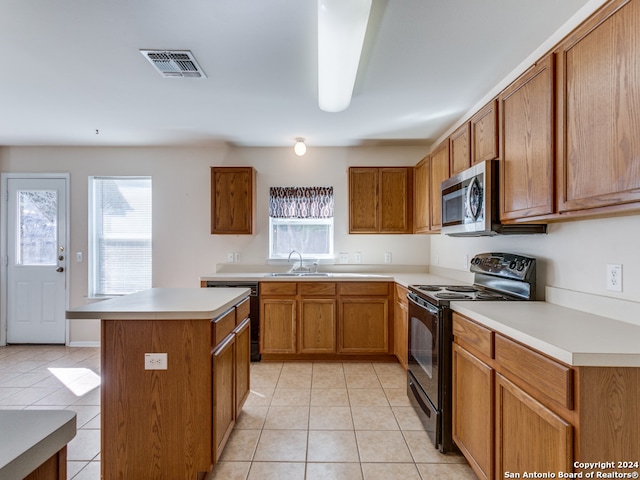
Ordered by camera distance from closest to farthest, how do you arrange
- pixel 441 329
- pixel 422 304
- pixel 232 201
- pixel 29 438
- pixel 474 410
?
pixel 29 438 < pixel 474 410 < pixel 441 329 < pixel 422 304 < pixel 232 201

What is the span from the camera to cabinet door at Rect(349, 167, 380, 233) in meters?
3.70

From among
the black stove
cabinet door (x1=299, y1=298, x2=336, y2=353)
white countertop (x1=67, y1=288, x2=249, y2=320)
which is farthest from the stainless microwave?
white countertop (x1=67, y1=288, x2=249, y2=320)

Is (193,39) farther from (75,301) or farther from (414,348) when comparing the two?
(75,301)

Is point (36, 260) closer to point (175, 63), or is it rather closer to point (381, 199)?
point (175, 63)

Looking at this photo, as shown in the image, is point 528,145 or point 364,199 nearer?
point 528,145

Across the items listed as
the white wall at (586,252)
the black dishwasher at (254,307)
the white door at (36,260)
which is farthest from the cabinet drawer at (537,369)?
the white door at (36,260)

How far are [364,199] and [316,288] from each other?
118cm

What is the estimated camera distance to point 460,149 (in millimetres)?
2475

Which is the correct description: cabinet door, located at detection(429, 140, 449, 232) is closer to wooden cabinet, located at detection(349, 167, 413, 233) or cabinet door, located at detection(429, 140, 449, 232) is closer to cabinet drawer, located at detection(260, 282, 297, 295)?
wooden cabinet, located at detection(349, 167, 413, 233)

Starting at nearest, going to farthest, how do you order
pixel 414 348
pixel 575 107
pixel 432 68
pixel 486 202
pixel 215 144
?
1. pixel 575 107
2. pixel 486 202
3. pixel 432 68
4. pixel 414 348
5. pixel 215 144

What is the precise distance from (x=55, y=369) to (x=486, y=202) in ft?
13.6

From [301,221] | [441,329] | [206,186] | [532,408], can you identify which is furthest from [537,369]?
[206,186]

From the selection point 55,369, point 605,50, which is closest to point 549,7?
point 605,50

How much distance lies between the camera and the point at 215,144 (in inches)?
153
